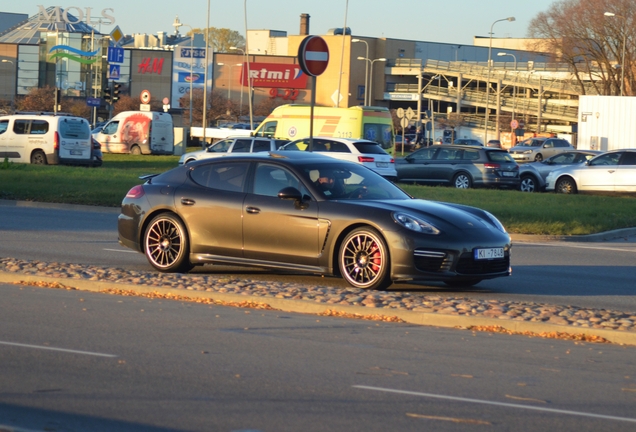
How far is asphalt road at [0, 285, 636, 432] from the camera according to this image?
17.7ft

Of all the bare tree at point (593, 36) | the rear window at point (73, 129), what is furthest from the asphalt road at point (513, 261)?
the bare tree at point (593, 36)

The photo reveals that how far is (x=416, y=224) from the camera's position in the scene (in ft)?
33.7

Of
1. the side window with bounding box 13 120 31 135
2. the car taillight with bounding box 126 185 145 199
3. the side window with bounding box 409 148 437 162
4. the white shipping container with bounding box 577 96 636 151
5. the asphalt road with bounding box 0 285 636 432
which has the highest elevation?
the white shipping container with bounding box 577 96 636 151

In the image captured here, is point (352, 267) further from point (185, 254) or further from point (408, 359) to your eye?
point (408, 359)

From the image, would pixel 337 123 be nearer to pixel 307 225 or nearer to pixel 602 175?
pixel 602 175

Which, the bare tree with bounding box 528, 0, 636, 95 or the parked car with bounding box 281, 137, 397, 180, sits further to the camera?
the bare tree with bounding box 528, 0, 636, 95

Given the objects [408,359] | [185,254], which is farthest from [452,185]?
[408,359]

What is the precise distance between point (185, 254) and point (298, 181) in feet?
5.50

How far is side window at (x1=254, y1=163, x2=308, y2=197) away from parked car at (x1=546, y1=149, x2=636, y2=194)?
793 inches

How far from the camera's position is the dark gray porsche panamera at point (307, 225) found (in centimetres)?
1027

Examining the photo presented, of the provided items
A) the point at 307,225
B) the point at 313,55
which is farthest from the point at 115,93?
the point at 307,225

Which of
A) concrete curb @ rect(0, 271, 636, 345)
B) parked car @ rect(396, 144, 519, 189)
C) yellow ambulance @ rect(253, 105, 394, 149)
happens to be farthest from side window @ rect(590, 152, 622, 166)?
concrete curb @ rect(0, 271, 636, 345)

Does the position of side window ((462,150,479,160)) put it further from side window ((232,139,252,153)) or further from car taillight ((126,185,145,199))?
car taillight ((126,185,145,199))

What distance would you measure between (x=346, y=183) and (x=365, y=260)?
1104 millimetres
